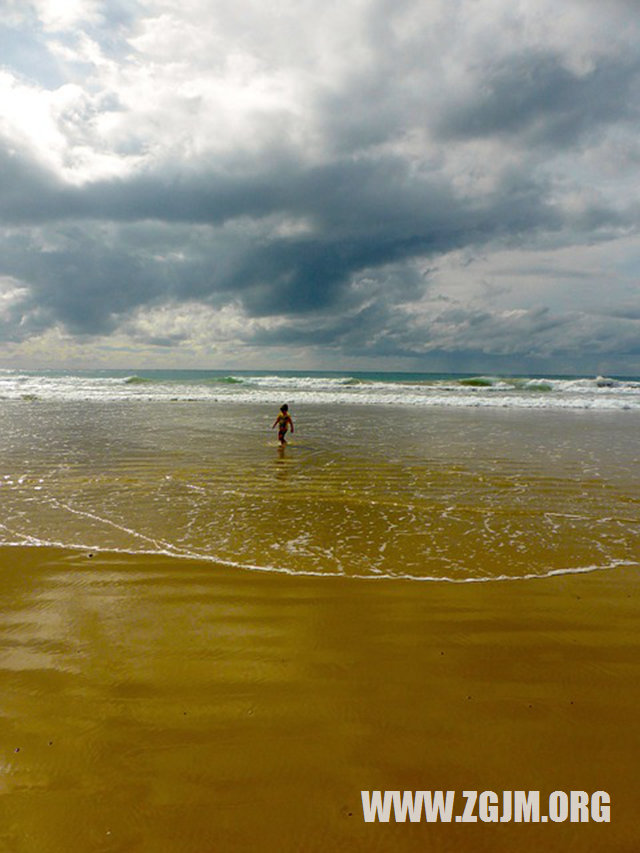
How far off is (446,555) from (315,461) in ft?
19.8

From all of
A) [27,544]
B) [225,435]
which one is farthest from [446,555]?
[225,435]

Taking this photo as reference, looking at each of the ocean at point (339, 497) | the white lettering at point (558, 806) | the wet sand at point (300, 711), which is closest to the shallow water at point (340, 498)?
the ocean at point (339, 497)

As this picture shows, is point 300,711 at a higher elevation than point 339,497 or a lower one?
lower

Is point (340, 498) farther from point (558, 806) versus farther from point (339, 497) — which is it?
point (558, 806)

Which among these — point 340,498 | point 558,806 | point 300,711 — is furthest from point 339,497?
point 558,806

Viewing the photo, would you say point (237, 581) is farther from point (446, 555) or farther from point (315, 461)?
point (315, 461)

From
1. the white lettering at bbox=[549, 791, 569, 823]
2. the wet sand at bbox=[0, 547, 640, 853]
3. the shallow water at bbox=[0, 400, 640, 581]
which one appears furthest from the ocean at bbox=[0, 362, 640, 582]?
the white lettering at bbox=[549, 791, 569, 823]

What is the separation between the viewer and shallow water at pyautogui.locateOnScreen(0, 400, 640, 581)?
17.7 ft

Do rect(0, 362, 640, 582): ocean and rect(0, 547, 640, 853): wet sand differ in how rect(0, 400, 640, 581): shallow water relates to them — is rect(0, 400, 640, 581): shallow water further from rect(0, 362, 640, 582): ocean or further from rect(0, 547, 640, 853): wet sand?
rect(0, 547, 640, 853): wet sand

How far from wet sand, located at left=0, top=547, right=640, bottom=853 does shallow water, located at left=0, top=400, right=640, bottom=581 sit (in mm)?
946

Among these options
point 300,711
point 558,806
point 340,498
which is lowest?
point 558,806

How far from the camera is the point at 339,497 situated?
7.94m

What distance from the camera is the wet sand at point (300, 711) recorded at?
2.21 m

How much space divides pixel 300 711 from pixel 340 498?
5.06 m
